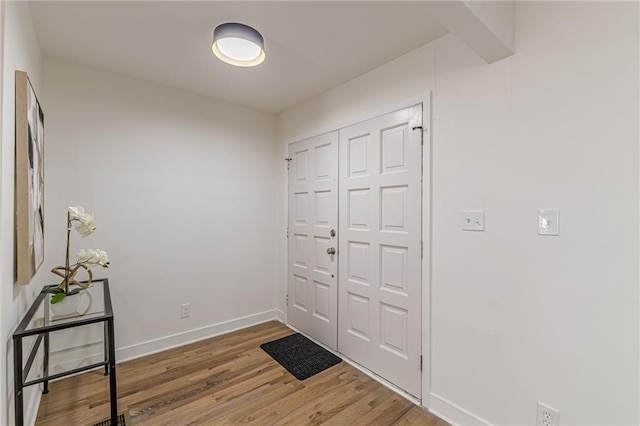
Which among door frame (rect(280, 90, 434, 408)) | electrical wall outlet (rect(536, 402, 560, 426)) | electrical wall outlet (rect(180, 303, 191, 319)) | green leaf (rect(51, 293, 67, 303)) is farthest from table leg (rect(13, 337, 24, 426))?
electrical wall outlet (rect(536, 402, 560, 426))

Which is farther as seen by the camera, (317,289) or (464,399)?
(317,289)

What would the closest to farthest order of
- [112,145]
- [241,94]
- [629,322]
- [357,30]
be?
[629,322], [357,30], [112,145], [241,94]

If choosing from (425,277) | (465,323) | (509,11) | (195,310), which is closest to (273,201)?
(195,310)

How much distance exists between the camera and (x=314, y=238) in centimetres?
295

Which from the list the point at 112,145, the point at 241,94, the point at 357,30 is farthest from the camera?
the point at 241,94

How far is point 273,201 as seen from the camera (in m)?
3.46

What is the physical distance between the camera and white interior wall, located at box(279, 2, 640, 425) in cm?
126

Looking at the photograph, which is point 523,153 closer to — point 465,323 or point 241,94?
point 465,323

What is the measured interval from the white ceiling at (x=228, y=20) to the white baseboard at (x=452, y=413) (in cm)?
218

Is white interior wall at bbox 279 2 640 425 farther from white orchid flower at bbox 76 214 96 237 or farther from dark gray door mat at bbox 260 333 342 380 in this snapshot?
white orchid flower at bbox 76 214 96 237

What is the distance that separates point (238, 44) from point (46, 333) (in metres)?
2.03

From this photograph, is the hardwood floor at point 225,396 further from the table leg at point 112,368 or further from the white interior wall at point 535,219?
the white interior wall at point 535,219

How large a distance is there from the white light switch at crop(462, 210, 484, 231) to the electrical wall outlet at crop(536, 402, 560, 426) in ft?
3.06

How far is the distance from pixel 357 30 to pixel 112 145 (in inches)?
84.4
